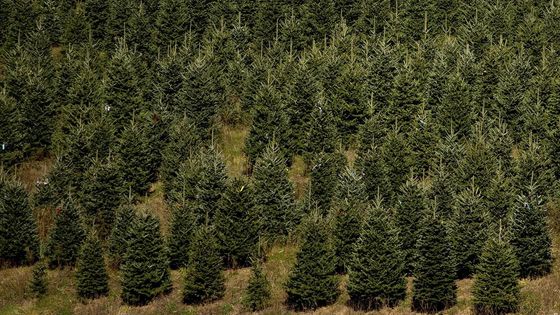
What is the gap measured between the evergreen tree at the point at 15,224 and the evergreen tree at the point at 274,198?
12.5 metres

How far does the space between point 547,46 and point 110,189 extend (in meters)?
36.2

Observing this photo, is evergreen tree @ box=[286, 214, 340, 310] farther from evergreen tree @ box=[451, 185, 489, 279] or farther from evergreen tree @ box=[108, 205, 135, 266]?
evergreen tree @ box=[108, 205, 135, 266]

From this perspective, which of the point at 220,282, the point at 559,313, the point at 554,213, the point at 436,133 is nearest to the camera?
the point at 559,313

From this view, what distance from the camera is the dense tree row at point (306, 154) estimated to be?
120 feet

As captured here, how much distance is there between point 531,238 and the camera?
1437 inches

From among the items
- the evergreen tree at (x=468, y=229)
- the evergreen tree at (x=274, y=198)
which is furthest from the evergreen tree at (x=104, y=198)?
the evergreen tree at (x=468, y=229)

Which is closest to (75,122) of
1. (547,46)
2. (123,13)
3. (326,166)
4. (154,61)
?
(154,61)

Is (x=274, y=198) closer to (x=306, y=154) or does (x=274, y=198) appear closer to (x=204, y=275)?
(x=204, y=275)

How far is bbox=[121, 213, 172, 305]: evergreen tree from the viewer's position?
125ft

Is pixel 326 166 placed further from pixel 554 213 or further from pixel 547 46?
pixel 547 46

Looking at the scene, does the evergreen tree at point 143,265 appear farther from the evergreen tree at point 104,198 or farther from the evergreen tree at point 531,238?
the evergreen tree at point 531,238

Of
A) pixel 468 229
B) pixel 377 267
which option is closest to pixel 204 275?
pixel 377 267

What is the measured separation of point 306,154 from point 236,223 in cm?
971

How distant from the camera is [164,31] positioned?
6706cm
